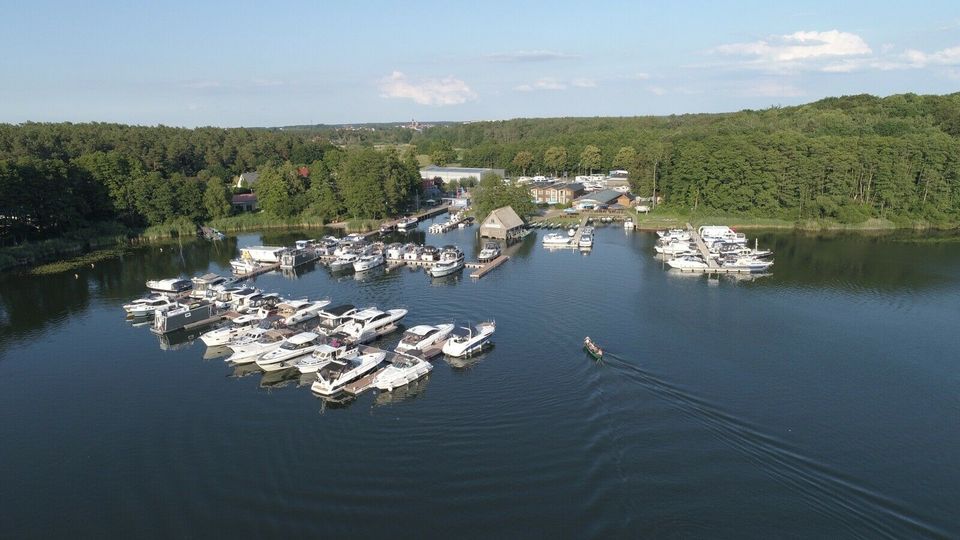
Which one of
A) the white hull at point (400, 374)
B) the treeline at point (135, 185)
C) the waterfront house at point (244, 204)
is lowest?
the white hull at point (400, 374)

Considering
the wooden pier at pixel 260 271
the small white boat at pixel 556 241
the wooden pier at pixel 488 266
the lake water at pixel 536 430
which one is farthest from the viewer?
the small white boat at pixel 556 241

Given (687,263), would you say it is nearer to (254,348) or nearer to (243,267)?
(254,348)

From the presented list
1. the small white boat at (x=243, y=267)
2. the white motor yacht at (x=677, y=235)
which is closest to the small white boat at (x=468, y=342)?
the small white boat at (x=243, y=267)

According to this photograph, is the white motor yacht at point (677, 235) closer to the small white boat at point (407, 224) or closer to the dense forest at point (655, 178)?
the dense forest at point (655, 178)

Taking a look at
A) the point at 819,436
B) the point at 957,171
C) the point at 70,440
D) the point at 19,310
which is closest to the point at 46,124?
the point at 19,310

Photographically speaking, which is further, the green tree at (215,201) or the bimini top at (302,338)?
the green tree at (215,201)

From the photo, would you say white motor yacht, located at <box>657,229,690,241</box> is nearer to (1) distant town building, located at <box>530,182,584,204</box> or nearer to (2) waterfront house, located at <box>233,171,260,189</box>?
(1) distant town building, located at <box>530,182,584,204</box>

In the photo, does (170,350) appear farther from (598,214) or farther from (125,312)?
(598,214)
